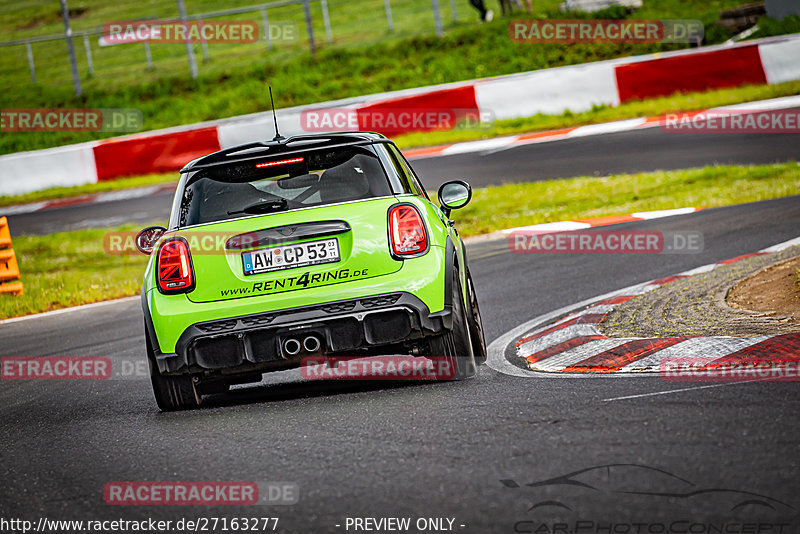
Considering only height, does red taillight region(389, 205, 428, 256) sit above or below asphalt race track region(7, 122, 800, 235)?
above

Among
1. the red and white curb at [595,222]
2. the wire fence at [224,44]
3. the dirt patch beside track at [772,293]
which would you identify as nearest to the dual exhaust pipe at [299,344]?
the dirt patch beside track at [772,293]

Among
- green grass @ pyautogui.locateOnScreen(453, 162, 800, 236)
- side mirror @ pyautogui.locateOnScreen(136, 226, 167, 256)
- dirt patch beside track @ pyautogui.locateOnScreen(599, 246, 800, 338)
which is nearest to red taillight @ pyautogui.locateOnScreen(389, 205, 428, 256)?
side mirror @ pyautogui.locateOnScreen(136, 226, 167, 256)

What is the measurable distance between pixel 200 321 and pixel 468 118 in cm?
1598

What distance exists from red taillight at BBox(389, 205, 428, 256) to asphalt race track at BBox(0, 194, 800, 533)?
0.74 metres

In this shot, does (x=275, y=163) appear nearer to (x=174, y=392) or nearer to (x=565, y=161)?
(x=174, y=392)

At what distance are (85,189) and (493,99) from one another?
788cm

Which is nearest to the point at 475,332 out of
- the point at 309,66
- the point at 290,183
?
the point at 290,183

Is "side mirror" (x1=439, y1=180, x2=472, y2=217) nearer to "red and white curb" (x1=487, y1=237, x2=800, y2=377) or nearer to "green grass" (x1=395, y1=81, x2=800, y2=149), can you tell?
"red and white curb" (x1=487, y1=237, x2=800, y2=377)

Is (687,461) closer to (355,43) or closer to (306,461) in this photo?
(306,461)

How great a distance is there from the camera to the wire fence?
2717 cm

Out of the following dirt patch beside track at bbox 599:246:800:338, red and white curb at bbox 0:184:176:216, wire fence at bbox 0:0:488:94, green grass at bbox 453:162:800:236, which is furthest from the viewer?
wire fence at bbox 0:0:488:94

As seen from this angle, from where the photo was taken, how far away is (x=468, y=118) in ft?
69.9

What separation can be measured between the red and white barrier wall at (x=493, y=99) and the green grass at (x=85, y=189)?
23 centimetres

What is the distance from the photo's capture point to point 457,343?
19.6 ft
